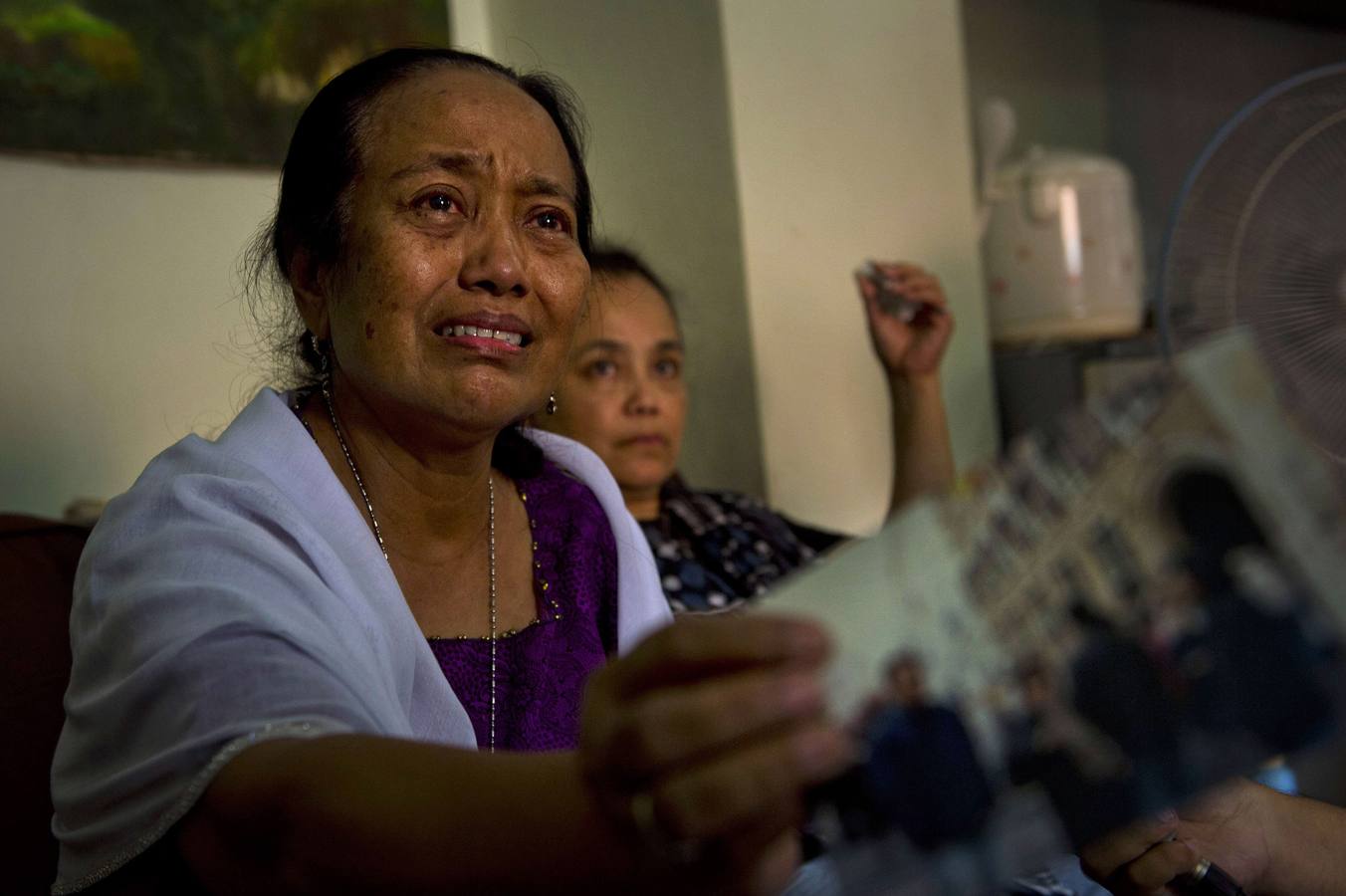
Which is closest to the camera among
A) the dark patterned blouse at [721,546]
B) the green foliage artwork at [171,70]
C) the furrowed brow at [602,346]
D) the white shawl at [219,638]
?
the white shawl at [219,638]

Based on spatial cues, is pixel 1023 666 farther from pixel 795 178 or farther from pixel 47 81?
pixel 795 178

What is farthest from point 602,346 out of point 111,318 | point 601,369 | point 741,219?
point 111,318

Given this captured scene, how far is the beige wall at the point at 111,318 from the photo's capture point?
1.65m

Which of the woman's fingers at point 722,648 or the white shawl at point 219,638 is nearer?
the woman's fingers at point 722,648

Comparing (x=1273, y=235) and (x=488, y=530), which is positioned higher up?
(x=1273, y=235)

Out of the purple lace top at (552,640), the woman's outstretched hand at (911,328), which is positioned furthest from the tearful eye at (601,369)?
the purple lace top at (552,640)

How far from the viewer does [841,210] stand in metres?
2.19

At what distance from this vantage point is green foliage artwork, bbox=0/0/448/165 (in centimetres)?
163

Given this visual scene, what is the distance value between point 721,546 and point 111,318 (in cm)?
88

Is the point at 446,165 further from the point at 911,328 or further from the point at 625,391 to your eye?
the point at 911,328

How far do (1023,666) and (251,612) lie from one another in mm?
413

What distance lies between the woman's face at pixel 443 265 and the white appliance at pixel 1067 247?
1.26 meters

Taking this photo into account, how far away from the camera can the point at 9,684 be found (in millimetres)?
988

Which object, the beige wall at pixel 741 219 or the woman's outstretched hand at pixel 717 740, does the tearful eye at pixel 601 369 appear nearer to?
the beige wall at pixel 741 219
